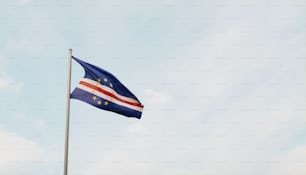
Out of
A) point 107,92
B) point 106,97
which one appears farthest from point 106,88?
point 106,97

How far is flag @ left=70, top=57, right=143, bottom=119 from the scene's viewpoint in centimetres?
1739

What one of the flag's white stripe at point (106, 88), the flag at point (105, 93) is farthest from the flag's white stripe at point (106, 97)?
the flag's white stripe at point (106, 88)

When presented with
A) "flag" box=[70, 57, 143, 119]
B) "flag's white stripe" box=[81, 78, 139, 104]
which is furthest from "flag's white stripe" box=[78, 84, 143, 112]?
"flag's white stripe" box=[81, 78, 139, 104]

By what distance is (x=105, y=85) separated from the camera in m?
17.9

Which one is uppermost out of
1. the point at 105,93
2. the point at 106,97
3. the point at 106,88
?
the point at 106,88

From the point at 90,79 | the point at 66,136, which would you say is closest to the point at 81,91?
the point at 90,79

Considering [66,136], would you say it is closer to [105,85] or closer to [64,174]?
[64,174]

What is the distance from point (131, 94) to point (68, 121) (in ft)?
8.57

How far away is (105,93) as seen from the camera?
1778 cm

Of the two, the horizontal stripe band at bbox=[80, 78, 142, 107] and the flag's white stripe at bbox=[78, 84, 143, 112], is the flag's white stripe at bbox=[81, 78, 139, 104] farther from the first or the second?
the flag's white stripe at bbox=[78, 84, 143, 112]

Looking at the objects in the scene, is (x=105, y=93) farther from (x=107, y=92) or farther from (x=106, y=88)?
(x=106, y=88)

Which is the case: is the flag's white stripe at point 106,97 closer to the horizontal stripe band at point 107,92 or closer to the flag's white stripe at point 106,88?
the horizontal stripe band at point 107,92

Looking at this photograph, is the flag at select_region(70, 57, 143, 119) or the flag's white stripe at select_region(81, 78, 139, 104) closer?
the flag at select_region(70, 57, 143, 119)

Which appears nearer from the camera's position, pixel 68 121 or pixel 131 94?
pixel 68 121
